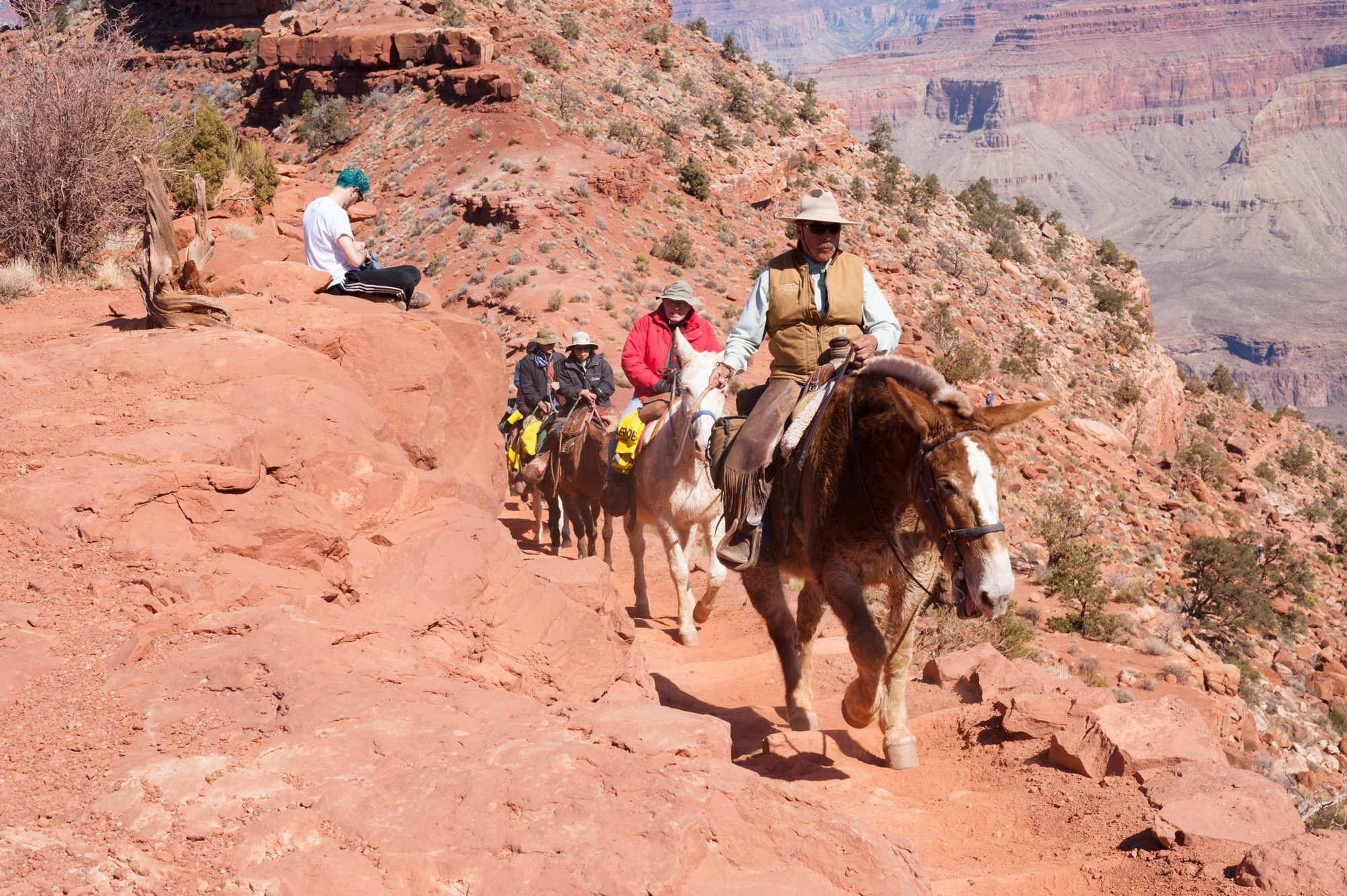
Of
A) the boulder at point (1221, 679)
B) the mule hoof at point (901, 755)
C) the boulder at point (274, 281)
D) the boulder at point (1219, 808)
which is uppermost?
the boulder at point (274, 281)

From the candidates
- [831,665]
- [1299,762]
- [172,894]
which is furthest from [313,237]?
[1299,762]

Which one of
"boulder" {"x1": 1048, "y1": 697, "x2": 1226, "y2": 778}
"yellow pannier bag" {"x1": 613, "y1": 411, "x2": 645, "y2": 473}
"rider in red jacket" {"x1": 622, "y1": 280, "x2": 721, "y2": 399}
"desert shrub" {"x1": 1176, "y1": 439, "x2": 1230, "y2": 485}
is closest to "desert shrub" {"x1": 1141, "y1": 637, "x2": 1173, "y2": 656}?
"yellow pannier bag" {"x1": 613, "y1": 411, "x2": 645, "y2": 473}

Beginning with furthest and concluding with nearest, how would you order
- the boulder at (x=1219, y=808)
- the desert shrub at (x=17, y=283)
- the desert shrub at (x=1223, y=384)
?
the desert shrub at (x=1223, y=384) < the desert shrub at (x=17, y=283) < the boulder at (x=1219, y=808)

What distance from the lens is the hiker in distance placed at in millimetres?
7047

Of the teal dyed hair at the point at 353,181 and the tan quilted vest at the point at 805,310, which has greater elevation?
the teal dyed hair at the point at 353,181

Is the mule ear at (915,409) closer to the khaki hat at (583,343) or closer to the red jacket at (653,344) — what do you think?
the red jacket at (653,344)

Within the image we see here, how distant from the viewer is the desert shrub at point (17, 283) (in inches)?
445

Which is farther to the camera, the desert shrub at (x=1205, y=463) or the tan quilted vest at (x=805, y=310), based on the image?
the desert shrub at (x=1205, y=463)

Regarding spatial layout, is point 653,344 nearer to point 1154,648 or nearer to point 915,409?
point 915,409

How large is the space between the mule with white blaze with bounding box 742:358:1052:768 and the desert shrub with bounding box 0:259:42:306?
904 cm

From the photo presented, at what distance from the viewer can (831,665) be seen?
9.27 metres

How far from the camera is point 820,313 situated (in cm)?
714

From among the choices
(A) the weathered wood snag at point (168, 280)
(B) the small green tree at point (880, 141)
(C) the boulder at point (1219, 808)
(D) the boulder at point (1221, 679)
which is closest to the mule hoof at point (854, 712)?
(C) the boulder at point (1219, 808)

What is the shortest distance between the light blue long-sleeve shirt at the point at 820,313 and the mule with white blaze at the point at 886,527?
0.85m
